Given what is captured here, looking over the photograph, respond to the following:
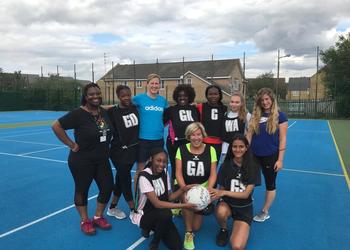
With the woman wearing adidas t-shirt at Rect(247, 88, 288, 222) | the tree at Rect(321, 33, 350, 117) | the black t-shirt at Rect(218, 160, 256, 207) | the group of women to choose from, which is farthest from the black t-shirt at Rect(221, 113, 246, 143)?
the tree at Rect(321, 33, 350, 117)

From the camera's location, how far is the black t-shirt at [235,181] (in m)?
4.28

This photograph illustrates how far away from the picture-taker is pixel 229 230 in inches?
179

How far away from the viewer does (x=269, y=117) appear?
4691mm

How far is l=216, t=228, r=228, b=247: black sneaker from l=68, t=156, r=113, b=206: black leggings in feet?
5.12

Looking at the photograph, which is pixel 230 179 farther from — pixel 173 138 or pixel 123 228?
pixel 123 228

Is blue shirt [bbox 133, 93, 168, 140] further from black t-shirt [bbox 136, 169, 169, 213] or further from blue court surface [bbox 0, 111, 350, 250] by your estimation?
blue court surface [bbox 0, 111, 350, 250]

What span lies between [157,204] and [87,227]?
3.67 feet

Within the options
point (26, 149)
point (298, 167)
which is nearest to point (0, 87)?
point (26, 149)

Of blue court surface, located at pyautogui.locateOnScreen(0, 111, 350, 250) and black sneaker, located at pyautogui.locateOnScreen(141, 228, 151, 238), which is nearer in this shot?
black sneaker, located at pyautogui.locateOnScreen(141, 228, 151, 238)

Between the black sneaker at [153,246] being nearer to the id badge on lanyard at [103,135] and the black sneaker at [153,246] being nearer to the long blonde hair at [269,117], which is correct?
the id badge on lanyard at [103,135]

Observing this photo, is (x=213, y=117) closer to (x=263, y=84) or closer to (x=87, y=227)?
(x=87, y=227)

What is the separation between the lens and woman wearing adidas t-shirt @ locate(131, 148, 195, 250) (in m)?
3.87

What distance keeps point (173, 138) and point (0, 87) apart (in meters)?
40.4

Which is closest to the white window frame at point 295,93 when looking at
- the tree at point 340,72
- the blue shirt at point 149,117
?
the tree at point 340,72
